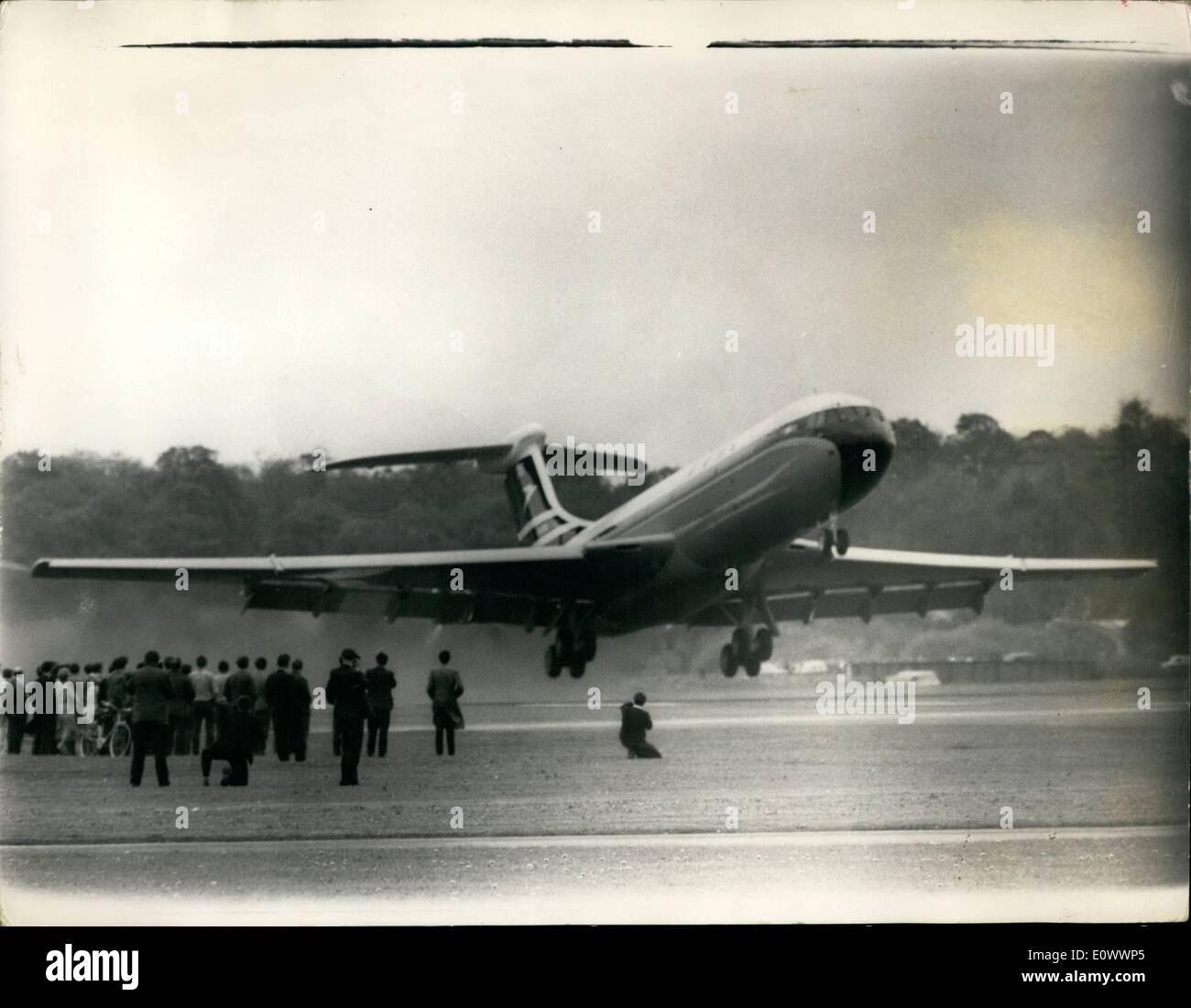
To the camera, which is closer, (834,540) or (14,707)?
(14,707)

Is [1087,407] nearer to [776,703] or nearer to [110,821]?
[776,703]

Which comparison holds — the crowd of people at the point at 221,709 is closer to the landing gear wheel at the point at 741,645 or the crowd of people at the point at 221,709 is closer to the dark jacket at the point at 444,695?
the dark jacket at the point at 444,695

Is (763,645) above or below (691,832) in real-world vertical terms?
above

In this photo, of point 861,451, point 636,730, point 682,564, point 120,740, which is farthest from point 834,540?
point 120,740

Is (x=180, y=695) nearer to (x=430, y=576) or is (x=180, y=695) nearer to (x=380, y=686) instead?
(x=380, y=686)

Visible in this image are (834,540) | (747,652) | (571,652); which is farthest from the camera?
(571,652)

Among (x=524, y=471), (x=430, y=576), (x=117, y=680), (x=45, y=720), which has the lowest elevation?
(x=45, y=720)

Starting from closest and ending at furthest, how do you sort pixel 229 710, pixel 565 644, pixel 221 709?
pixel 229 710 → pixel 221 709 → pixel 565 644
